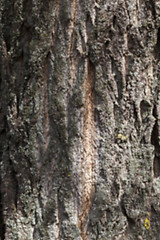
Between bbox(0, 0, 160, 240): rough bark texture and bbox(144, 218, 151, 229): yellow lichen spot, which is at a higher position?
bbox(0, 0, 160, 240): rough bark texture

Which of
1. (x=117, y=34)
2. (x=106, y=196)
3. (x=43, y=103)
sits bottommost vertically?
(x=106, y=196)

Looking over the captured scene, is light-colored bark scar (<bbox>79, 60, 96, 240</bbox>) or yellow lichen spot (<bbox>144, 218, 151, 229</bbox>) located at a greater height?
light-colored bark scar (<bbox>79, 60, 96, 240</bbox>)

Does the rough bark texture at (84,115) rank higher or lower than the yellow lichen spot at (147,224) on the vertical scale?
higher

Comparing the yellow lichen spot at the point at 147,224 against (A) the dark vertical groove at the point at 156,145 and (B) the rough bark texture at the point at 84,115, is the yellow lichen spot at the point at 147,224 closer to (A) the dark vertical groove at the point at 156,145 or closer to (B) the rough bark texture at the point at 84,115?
(B) the rough bark texture at the point at 84,115

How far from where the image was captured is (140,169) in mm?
1468

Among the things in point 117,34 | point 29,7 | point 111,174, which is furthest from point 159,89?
point 29,7

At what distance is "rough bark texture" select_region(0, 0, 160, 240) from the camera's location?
1410mm

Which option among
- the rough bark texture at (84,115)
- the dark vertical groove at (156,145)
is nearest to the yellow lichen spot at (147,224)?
the rough bark texture at (84,115)

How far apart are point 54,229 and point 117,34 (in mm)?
870

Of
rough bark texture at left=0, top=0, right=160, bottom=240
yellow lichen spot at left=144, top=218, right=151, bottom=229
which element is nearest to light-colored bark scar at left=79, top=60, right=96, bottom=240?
rough bark texture at left=0, top=0, right=160, bottom=240

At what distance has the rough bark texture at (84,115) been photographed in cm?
141

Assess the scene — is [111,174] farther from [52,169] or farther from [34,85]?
[34,85]

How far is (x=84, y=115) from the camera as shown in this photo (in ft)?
4.69

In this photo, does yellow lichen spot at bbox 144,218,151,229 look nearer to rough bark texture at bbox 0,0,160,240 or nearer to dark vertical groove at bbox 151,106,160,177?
rough bark texture at bbox 0,0,160,240
